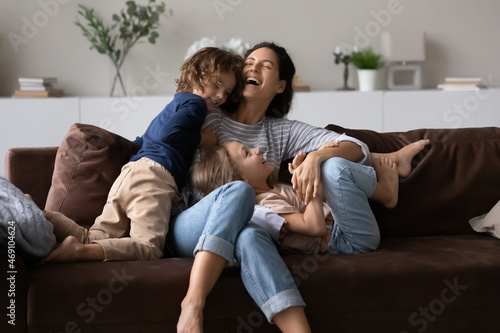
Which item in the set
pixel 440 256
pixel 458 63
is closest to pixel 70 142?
pixel 440 256

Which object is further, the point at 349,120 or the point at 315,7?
the point at 315,7

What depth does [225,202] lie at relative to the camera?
1.96 meters

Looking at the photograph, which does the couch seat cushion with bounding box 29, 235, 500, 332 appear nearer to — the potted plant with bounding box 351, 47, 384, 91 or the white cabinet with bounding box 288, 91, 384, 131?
the white cabinet with bounding box 288, 91, 384, 131

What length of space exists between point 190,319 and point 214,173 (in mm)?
587

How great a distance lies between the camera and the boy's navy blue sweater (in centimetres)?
219

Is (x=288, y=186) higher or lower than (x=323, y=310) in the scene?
higher

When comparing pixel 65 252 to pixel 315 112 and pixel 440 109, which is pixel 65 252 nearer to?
pixel 315 112

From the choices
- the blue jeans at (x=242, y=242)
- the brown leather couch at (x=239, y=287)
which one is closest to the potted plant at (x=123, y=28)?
the brown leather couch at (x=239, y=287)

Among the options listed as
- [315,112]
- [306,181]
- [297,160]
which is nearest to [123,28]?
[315,112]

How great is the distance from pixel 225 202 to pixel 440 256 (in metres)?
0.72

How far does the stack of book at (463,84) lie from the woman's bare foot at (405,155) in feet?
6.23

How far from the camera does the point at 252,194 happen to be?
6.56 feet

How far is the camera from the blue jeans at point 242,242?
1.83 meters

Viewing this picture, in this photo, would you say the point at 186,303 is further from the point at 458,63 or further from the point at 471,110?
the point at 458,63
